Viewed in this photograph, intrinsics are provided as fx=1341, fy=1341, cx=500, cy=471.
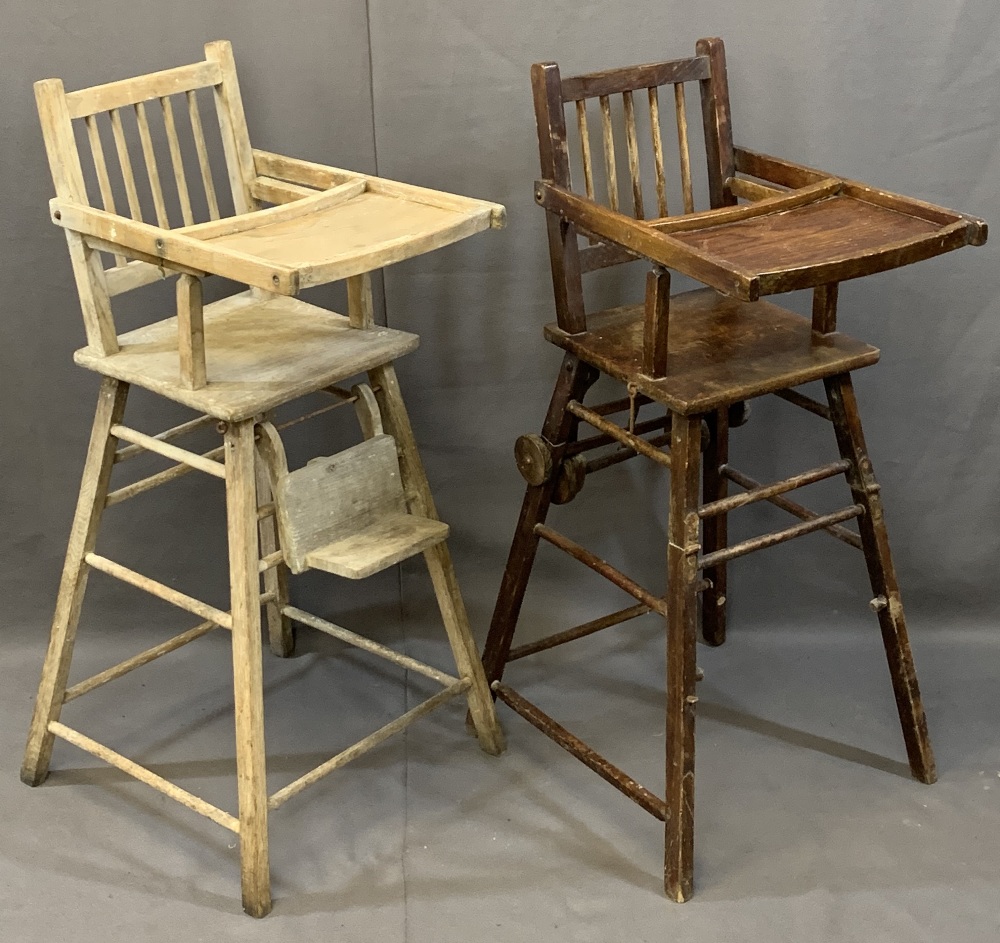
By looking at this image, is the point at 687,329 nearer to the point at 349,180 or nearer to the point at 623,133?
the point at 623,133

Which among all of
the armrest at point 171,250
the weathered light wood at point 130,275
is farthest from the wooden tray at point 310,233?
the weathered light wood at point 130,275

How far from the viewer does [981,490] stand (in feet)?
8.34

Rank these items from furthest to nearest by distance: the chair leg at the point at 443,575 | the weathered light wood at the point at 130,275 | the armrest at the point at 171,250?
1. the chair leg at the point at 443,575
2. the weathered light wood at the point at 130,275
3. the armrest at the point at 171,250

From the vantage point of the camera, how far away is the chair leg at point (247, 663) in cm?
185

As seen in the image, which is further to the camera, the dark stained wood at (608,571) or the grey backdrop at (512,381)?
the grey backdrop at (512,381)

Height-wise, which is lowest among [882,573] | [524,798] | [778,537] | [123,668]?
[524,798]

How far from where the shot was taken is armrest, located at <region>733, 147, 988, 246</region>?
1811 millimetres

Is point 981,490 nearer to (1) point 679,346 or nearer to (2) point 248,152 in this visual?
(1) point 679,346

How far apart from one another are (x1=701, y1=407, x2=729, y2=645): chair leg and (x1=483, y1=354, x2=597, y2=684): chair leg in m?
0.32

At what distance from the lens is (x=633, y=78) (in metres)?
2.06

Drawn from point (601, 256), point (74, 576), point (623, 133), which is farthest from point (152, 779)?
point (623, 133)

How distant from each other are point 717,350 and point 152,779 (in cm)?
109

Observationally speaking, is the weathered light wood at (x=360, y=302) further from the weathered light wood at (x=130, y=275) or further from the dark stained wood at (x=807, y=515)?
the dark stained wood at (x=807, y=515)

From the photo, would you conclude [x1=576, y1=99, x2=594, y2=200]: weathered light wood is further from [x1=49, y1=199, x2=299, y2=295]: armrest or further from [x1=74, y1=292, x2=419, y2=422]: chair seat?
[x1=49, y1=199, x2=299, y2=295]: armrest
